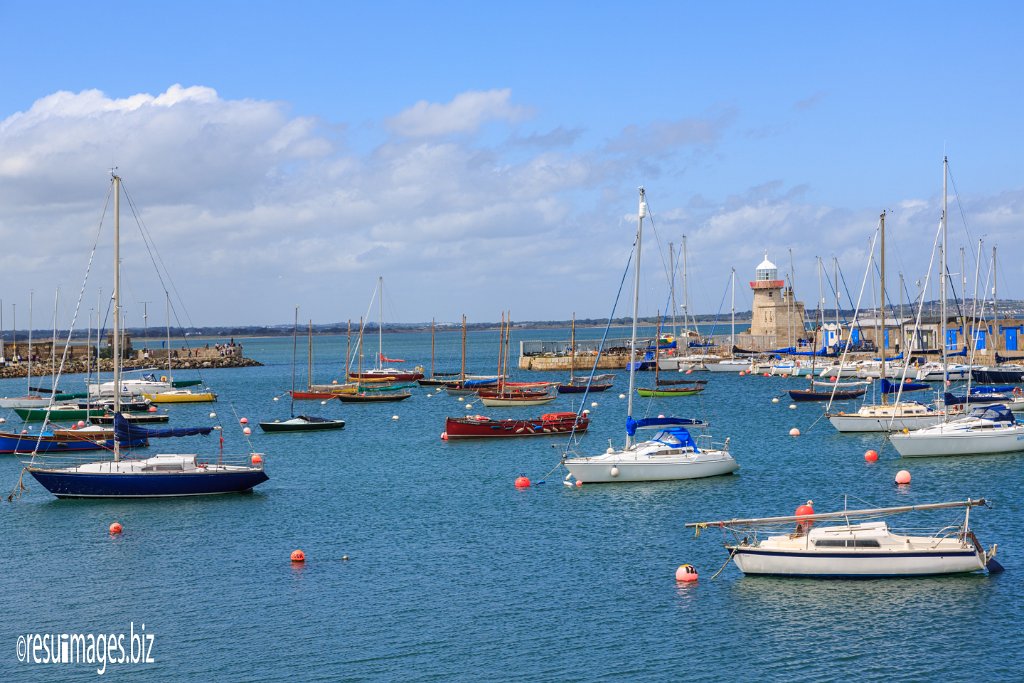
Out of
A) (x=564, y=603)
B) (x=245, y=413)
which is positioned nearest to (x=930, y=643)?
(x=564, y=603)

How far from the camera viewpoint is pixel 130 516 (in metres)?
43.1

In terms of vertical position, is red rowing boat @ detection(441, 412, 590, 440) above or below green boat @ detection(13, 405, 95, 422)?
above

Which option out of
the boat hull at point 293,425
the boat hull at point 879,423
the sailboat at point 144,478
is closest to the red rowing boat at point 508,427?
the boat hull at point 293,425

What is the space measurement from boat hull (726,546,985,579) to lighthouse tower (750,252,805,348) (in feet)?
417

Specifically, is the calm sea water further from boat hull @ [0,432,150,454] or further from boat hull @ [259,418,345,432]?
boat hull @ [259,418,345,432]

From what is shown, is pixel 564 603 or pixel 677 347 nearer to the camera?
pixel 564 603

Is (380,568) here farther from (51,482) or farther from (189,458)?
(51,482)

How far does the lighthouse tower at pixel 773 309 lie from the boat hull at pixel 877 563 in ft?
417

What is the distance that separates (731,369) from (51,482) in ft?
304

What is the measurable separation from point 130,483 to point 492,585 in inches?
769

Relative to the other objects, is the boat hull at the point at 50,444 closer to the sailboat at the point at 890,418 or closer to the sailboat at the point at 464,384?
the sailboat at the point at 890,418

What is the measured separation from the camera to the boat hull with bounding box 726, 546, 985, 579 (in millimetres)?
30578

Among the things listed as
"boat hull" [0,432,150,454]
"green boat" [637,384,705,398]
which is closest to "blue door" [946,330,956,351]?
"green boat" [637,384,705,398]

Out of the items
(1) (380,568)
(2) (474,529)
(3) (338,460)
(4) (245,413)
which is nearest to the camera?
(1) (380,568)
